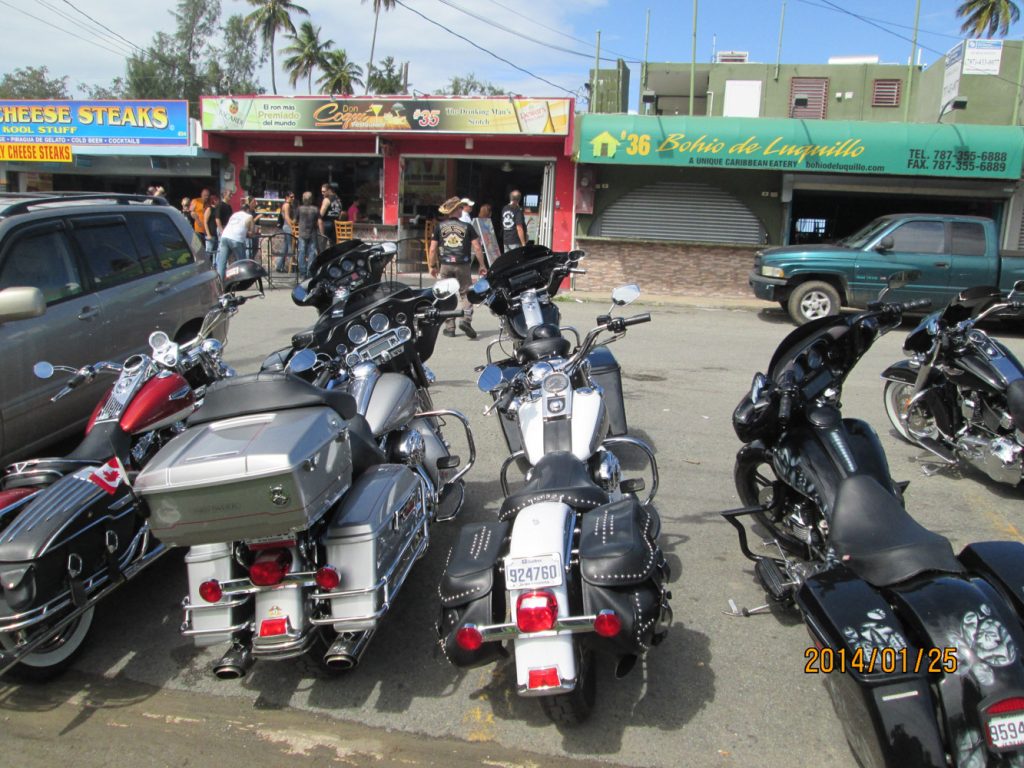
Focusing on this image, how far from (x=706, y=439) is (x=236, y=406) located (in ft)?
13.9

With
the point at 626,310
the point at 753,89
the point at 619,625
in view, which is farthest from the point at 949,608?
the point at 753,89

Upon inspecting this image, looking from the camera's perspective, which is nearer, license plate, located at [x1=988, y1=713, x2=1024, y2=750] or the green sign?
license plate, located at [x1=988, y1=713, x2=1024, y2=750]

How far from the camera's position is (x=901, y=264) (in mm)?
12062

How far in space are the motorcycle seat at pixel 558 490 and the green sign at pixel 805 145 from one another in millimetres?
14142

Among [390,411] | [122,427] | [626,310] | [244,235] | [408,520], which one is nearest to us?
[408,520]

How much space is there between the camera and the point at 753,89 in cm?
2406

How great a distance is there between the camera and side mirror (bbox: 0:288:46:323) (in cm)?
345

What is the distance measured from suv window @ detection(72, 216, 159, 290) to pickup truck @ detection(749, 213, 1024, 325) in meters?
9.60

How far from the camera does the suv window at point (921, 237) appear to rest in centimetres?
1220

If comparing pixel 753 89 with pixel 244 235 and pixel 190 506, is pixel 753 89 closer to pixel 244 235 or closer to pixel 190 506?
pixel 244 235

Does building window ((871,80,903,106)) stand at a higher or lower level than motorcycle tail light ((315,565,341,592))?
higher

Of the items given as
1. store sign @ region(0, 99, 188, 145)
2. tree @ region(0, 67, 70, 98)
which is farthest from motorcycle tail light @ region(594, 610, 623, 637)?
tree @ region(0, 67, 70, 98)

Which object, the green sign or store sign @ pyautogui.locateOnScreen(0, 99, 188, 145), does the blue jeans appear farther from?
the green sign
